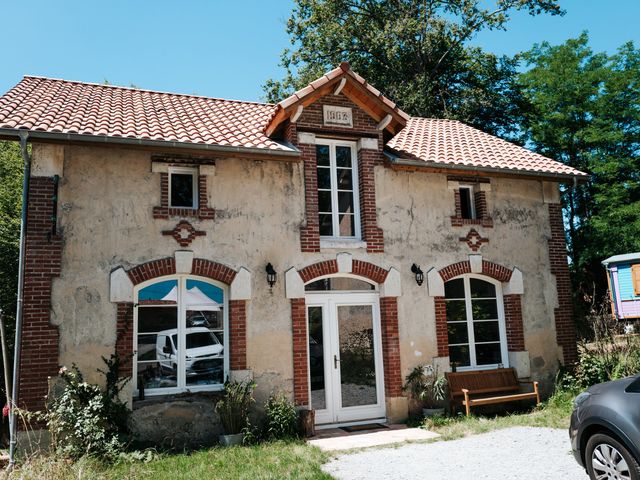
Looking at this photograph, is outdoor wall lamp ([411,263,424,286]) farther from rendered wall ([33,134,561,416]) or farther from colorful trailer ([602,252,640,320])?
colorful trailer ([602,252,640,320])

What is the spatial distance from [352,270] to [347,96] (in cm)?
336

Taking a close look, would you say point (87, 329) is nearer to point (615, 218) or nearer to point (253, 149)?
point (253, 149)

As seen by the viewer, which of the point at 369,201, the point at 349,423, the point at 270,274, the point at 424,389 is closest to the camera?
the point at 270,274

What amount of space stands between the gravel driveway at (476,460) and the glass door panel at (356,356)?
71.6 inches

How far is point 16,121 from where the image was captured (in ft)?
26.3

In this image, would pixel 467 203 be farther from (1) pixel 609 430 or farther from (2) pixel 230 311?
(1) pixel 609 430

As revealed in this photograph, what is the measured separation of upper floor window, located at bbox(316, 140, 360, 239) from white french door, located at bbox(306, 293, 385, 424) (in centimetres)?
Result: 126

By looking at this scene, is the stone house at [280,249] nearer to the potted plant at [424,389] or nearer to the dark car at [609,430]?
the potted plant at [424,389]

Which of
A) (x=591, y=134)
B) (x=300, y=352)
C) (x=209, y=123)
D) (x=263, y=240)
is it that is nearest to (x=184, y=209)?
(x=263, y=240)

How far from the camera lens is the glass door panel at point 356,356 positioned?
962 cm

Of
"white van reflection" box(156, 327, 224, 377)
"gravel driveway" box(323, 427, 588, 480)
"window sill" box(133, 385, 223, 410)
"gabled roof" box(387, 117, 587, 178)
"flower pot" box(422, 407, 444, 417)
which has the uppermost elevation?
"gabled roof" box(387, 117, 587, 178)

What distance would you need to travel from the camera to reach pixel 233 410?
834 centimetres

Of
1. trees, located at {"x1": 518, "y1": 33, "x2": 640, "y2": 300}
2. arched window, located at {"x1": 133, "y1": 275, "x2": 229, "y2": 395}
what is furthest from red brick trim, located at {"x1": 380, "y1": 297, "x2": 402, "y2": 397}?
trees, located at {"x1": 518, "y1": 33, "x2": 640, "y2": 300}

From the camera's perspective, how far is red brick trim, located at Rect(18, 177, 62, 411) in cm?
766
